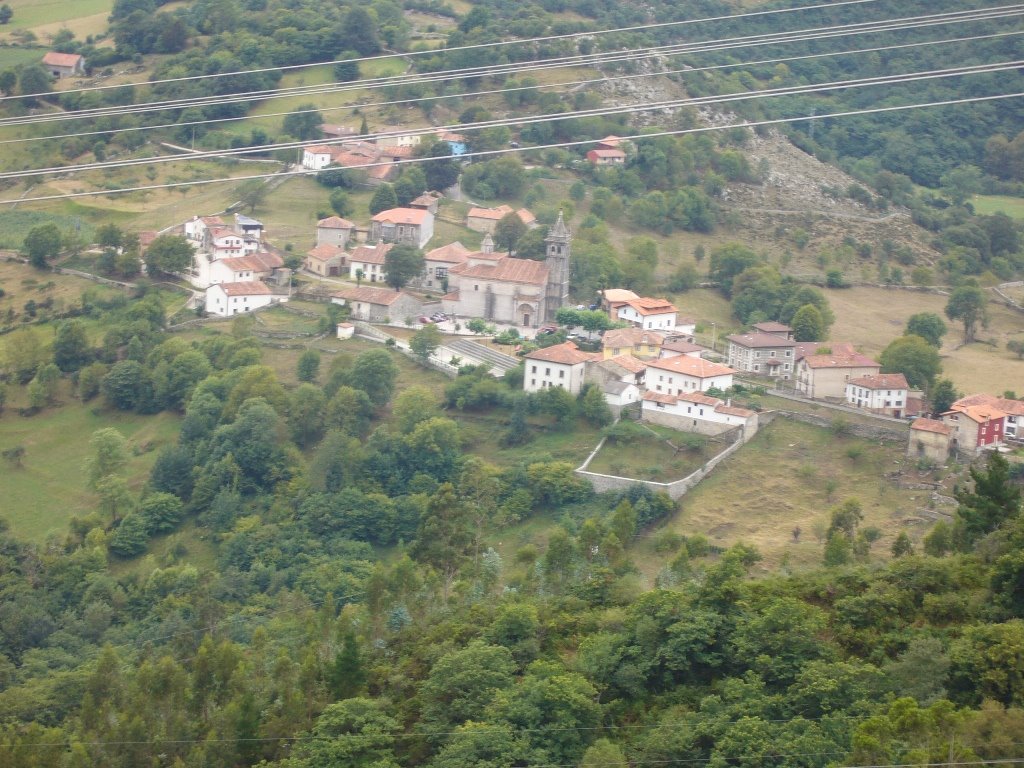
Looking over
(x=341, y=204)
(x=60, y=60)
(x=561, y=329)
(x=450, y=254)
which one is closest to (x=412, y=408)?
(x=561, y=329)

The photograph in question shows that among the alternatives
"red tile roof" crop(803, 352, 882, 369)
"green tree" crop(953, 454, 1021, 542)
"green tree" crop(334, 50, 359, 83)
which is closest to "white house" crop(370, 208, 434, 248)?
"red tile roof" crop(803, 352, 882, 369)

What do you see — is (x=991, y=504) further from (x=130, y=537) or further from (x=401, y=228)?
(x=401, y=228)

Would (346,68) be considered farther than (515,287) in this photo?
Yes

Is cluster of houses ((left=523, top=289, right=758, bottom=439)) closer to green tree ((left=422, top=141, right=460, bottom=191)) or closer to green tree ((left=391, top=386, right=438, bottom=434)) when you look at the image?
green tree ((left=391, top=386, right=438, bottom=434))

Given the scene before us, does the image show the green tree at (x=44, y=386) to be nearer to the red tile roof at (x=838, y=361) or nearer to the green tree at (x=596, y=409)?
the green tree at (x=596, y=409)

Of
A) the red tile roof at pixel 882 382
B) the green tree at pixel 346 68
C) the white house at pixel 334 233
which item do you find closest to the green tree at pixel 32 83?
the green tree at pixel 346 68

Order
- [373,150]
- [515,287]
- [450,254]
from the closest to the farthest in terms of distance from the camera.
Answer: [515,287] < [450,254] < [373,150]

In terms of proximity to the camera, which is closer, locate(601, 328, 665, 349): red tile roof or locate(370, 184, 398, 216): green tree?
locate(601, 328, 665, 349): red tile roof
